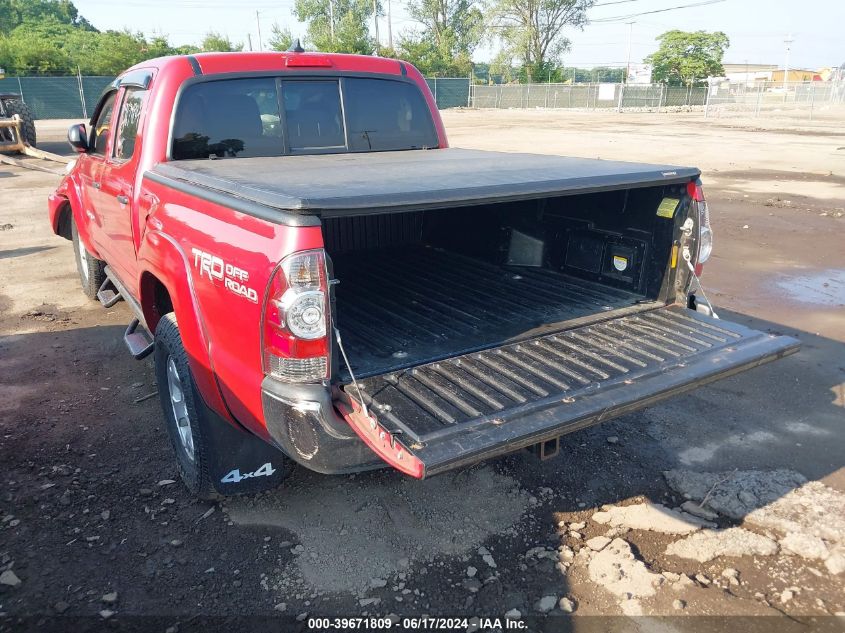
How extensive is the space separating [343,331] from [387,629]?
4.60 feet

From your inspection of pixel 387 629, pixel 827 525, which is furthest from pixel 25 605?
pixel 827 525

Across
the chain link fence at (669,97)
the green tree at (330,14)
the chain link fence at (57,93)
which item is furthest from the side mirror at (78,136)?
the green tree at (330,14)

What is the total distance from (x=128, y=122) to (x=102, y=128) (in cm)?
72

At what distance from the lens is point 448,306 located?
3.76 meters

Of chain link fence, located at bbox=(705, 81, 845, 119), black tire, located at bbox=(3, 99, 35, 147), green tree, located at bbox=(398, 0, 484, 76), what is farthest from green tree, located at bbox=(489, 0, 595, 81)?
black tire, located at bbox=(3, 99, 35, 147)

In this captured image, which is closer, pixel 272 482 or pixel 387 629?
pixel 387 629

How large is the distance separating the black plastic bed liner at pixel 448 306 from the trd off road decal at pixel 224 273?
19.3 inches

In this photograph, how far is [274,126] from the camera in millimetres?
4305

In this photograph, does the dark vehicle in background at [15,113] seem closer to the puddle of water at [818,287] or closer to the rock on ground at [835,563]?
the puddle of water at [818,287]

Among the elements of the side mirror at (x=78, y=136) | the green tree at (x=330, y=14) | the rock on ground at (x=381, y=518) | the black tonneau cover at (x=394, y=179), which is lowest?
the rock on ground at (x=381, y=518)

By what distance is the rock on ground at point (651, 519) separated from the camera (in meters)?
3.07

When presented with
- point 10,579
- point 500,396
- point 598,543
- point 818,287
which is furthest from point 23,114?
point 598,543

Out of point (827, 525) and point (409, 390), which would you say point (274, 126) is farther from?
point (827, 525)

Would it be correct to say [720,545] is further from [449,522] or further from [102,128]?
[102,128]
